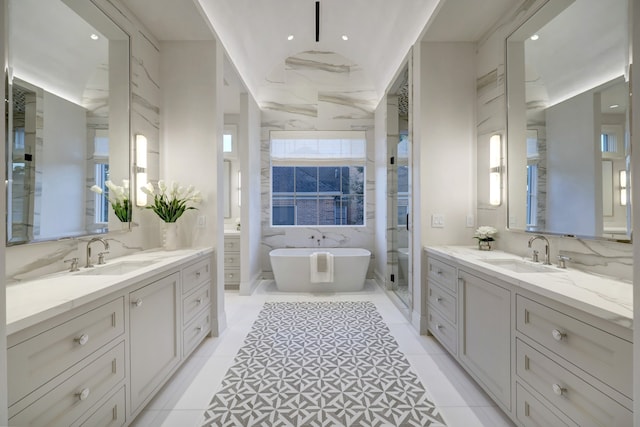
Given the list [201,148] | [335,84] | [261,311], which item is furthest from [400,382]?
[335,84]

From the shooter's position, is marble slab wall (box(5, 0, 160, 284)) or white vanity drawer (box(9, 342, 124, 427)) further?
marble slab wall (box(5, 0, 160, 284))

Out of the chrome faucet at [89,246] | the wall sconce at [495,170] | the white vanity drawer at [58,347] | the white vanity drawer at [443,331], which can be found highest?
the wall sconce at [495,170]

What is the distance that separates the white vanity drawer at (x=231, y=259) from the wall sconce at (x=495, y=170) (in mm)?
3287

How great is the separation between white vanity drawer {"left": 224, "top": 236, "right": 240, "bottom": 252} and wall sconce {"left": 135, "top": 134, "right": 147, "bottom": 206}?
1832mm

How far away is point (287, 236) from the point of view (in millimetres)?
5000

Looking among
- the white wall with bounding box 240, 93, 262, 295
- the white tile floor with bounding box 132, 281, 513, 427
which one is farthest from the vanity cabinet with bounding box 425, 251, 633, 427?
the white wall with bounding box 240, 93, 262, 295

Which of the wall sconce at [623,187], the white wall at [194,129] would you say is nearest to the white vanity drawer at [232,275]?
the white wall at [194,129]

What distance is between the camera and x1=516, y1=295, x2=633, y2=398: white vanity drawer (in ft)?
3.31

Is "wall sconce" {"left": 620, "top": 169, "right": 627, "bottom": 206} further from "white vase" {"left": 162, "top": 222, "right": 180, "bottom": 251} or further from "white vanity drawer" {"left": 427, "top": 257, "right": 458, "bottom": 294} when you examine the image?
"white vase" {"left": 162, "top": 222, "right": 180, "bottom": 251}

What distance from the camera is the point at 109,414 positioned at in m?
1.38

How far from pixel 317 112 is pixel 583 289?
14.2 ft

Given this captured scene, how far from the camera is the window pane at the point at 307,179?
514 cm

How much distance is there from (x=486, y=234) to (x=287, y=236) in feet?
10.5

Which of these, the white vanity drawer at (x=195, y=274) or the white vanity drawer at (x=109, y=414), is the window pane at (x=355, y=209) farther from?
the white vanity drawer at (x=109, y=414)
